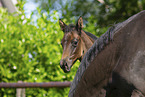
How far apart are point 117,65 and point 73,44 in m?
2.45

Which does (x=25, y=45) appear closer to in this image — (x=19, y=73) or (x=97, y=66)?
(x=19, y=73)

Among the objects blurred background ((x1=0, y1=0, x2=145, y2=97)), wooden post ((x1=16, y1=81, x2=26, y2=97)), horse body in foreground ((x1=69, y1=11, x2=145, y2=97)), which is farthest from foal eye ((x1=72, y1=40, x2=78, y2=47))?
horse body in foreground ((x1=69, y1=11, x2=145, y2=97))

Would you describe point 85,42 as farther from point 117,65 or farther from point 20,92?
point 117,65

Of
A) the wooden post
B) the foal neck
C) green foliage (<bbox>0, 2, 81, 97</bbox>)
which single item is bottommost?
the wooden post

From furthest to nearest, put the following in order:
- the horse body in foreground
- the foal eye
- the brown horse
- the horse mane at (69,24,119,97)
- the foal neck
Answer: the foal neck, the foal eye, the brown horse, the horse mane at (69,24,119,97), the horse body in foreground

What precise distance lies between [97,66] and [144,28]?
1.56 feet

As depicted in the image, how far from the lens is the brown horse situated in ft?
13.0

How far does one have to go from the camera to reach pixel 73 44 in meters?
4.12

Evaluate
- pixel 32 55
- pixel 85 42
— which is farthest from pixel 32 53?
pixel 85 42

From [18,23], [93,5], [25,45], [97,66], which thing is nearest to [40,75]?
[25,45]

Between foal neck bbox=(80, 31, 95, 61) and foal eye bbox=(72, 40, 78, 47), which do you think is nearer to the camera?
foal eye bbox=(72, 40, 78, 47)

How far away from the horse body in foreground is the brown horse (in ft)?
6.92

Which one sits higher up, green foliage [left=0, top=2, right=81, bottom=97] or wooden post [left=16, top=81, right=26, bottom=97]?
green foliage [left=0, top=2, right=81, bottom=97]

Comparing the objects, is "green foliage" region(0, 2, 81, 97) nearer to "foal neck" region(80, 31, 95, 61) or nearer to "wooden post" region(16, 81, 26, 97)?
"wooden post" region(16, 81, 26, 97)
